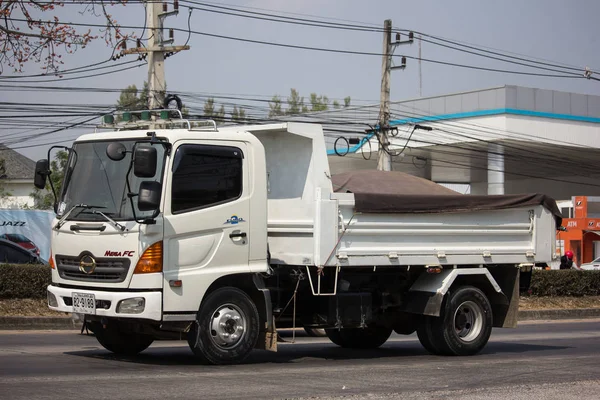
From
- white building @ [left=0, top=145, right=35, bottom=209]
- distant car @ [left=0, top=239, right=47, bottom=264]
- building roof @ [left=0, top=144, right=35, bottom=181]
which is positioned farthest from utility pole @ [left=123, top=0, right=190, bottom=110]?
building roof @ [left=0, top=144, right=35, bottom=181]

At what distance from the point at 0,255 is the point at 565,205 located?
1328 inches

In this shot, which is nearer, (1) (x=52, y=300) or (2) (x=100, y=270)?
(2) (x=100, y=270)

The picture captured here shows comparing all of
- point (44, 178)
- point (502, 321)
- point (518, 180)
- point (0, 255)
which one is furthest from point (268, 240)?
point (518, 180)

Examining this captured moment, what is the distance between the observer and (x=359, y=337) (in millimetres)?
13391

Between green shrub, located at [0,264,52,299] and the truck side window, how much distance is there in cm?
806

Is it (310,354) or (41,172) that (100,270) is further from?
(310,354)

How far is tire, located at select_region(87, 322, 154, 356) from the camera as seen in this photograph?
36.5ft

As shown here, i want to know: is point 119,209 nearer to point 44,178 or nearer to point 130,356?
point 44,178

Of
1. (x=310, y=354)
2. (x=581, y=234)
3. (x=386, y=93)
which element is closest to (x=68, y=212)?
(x=310, y=354)

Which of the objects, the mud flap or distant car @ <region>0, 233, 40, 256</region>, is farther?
distant car @ <region>0, 233, 40, 256</region>

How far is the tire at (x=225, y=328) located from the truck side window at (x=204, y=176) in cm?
107

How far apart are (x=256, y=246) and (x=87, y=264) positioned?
198 cm

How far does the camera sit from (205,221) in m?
10.1

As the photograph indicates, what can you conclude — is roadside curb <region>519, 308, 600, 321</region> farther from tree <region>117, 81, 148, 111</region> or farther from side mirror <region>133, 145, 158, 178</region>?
side mirror <region>133, 145, 158, 178</region>
